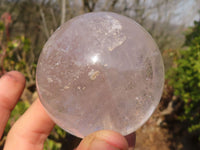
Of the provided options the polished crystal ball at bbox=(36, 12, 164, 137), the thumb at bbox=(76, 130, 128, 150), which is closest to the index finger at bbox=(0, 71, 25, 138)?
the polished crystal ball at bbox=(36, 12, 164, 137)

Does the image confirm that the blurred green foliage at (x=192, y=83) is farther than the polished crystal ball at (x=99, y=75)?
Yes

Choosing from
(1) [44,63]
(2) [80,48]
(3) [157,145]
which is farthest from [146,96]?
(3) [157,145]

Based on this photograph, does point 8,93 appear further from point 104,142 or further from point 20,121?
point 104,142

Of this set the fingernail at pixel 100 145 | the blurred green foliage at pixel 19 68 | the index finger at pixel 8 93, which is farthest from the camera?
the blurred green foliage at pixel 19 68

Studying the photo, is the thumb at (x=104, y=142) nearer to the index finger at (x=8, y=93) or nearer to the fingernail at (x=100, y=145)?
the fingernail at (x=100, y=145)

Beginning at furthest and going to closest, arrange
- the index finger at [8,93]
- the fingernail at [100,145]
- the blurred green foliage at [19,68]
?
1. the blurred green foliage at [19,68]
2. the index finger at [8,93]
3. the fingernail at [100,145]

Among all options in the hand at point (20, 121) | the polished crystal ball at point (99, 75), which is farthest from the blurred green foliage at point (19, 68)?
the polished crystal ball at point (99, 75)
